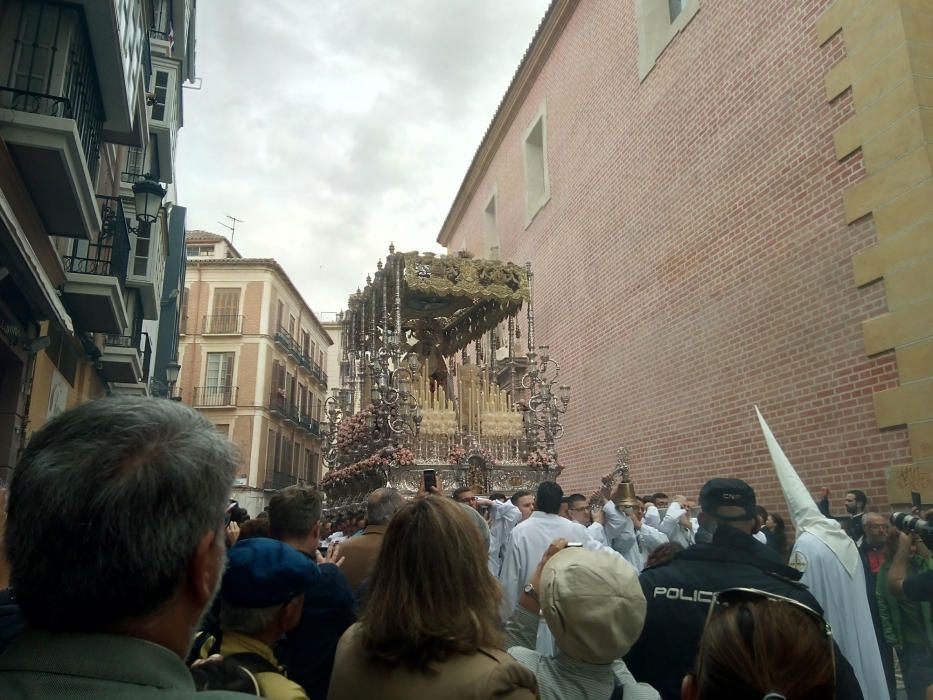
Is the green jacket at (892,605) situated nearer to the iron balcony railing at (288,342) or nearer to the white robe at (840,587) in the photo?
the white robe at (840,587)

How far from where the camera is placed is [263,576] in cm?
198

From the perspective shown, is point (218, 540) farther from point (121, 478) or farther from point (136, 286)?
point (136, 286)

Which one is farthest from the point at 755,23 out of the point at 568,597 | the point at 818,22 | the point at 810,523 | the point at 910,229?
the point at 568,597

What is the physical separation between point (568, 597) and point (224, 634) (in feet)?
3.15

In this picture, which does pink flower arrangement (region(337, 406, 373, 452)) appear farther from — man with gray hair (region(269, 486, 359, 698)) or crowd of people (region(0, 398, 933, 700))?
man with gray hair (region(269, 486, 359, 698))

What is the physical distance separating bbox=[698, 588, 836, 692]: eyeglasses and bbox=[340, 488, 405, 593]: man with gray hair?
193 centimetres

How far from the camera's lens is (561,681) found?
6.75ft

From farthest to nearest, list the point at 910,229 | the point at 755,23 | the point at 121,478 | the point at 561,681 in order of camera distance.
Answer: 1. the point at 755,23
2. the point at 910,229
3. the point at 561,681
4. the point at 121,478

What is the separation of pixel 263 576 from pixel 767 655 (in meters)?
1.30

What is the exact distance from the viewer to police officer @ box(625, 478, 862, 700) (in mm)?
2475

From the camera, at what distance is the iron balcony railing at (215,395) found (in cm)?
2728

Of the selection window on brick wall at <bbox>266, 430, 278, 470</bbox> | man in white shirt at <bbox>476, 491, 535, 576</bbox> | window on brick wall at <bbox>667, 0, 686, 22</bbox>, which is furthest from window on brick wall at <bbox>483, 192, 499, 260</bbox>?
man in white shirt at <bbox>476, 491, 535, 576</bbox>

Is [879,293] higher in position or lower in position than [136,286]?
lower

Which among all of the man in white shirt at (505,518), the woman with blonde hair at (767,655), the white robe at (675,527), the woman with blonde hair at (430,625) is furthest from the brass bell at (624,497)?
the woman with blonde hair at (767,655)
